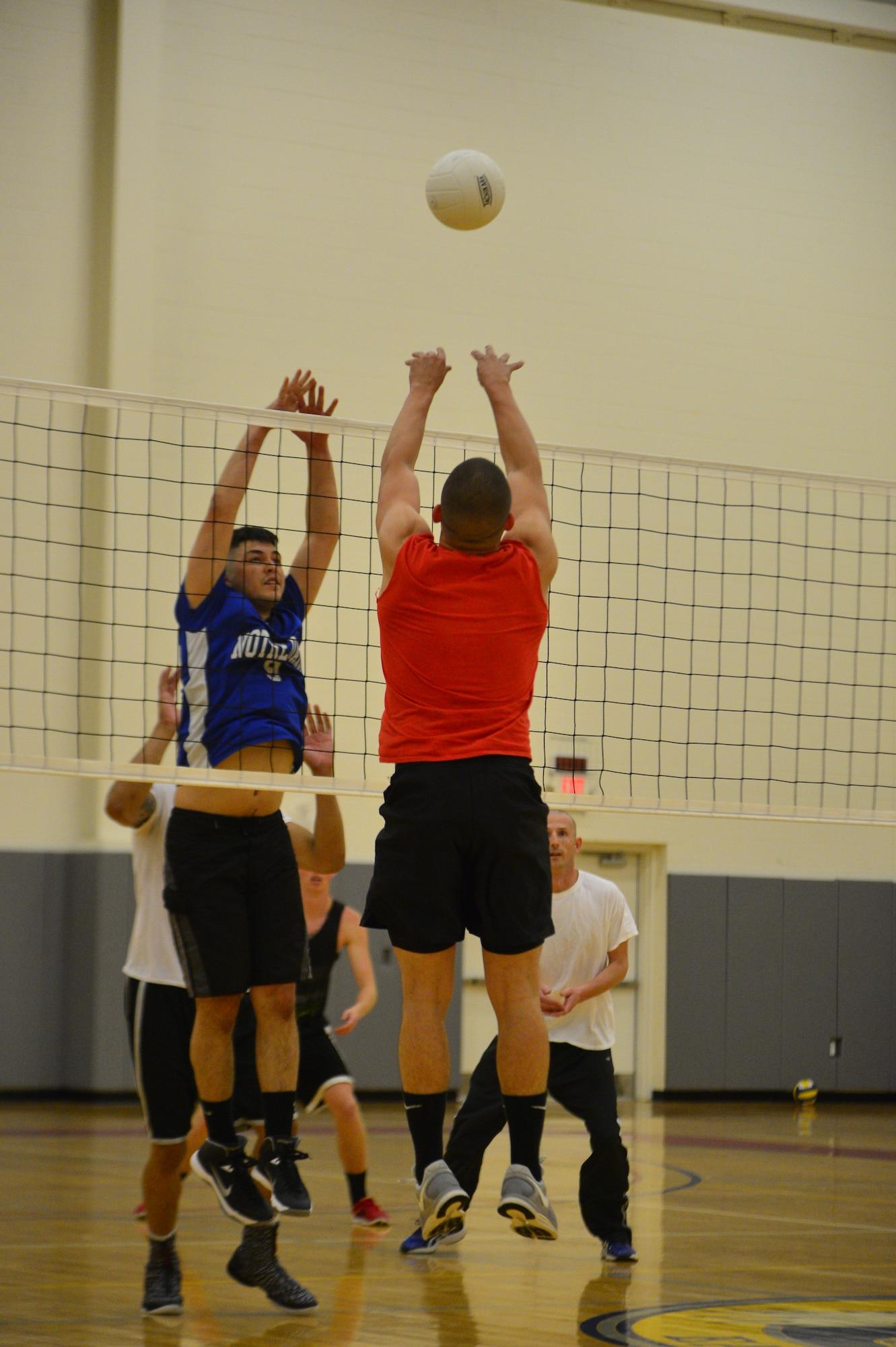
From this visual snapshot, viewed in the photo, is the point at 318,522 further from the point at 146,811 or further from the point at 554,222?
the point at 554,222

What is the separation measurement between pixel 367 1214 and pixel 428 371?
4.19 metres

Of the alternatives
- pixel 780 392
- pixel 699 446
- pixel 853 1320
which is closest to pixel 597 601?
pixel 699 446

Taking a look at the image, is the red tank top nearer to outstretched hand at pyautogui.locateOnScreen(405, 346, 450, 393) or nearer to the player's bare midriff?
outstretched hand at pyautogui.locateOnScreen(405, 346, 450, 393)

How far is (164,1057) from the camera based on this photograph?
18.8 ft

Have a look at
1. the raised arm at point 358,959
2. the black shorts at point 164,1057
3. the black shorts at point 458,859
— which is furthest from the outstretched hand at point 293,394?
the raised arm at point 358,959

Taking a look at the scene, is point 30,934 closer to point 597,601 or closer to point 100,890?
point 100,890

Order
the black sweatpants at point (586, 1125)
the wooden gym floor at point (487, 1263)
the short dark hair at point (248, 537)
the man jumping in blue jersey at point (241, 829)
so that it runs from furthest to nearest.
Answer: the black sweatpants at point (586, 1125)
the short dark hair at point (248, 537)
the man jumping in blue jersey at point (241, 829)
the wooden gym floor at point (487, 1263)

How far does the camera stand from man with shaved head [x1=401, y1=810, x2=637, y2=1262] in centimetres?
674

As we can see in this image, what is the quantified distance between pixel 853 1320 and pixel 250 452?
11.3 feet

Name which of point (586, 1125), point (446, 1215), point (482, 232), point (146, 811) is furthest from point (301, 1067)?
point (482, 232)

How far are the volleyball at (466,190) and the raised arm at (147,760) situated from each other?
2283 mm

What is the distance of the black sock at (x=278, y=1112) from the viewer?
17.9 ft

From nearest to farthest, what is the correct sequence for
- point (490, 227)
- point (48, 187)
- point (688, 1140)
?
point (688, 1140) < point (48, 187) < point (490, 227)

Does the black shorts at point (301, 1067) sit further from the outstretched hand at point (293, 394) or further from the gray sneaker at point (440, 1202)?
the gray sneaker at point (440, 1202)
